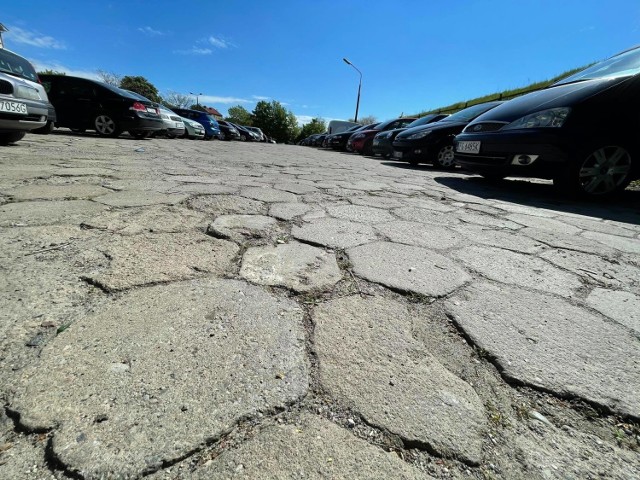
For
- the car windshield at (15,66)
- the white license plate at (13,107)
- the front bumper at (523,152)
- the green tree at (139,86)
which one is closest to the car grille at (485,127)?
the front bumper at (523,152)

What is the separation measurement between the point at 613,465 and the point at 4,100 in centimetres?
497

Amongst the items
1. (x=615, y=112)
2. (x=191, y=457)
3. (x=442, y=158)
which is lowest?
(x=191, y=457)

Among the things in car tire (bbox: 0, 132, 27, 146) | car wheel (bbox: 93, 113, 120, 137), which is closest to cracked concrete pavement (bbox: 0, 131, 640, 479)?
car tire (bbox: 0, 132, 27, 146)

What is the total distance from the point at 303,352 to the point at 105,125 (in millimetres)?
8233

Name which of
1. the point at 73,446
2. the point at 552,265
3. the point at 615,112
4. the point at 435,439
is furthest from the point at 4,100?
the point at 615,112

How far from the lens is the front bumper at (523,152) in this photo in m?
2.80

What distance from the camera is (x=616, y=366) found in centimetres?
82

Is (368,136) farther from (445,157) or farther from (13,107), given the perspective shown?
(13,107)

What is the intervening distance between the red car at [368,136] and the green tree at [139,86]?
39102 mm

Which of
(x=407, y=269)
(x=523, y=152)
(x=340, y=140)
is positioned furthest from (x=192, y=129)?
(x=407, y=269)

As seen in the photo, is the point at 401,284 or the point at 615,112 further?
the point at 615,112

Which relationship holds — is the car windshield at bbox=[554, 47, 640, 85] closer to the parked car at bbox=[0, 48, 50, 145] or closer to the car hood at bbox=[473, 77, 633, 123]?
the car hood at bbox=[473, 77, 633, 123]

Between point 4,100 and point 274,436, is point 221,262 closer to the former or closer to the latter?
point 274,436

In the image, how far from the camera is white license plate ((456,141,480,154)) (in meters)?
3.38
